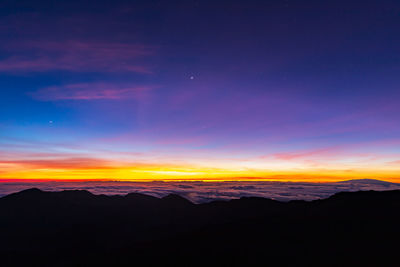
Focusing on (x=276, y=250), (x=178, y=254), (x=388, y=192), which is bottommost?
(x=178, y=254)

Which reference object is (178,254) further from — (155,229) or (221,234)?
(155,229)

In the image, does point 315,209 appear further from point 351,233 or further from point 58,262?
point 58,262

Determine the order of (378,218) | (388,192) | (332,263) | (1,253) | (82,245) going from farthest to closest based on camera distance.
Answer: (82,245)
(1,253)
(388,192)
(378,218)
(332,263)

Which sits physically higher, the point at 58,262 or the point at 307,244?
the point at 307,244

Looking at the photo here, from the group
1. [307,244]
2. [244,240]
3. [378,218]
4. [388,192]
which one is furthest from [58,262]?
[388,192]

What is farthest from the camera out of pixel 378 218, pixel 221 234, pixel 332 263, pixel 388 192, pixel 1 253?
pixel 1 253

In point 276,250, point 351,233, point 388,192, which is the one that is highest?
point 388,192

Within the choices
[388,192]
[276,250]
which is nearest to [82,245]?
[276,250]

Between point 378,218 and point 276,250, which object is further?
point 378,218

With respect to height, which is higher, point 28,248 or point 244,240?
point 244,240
